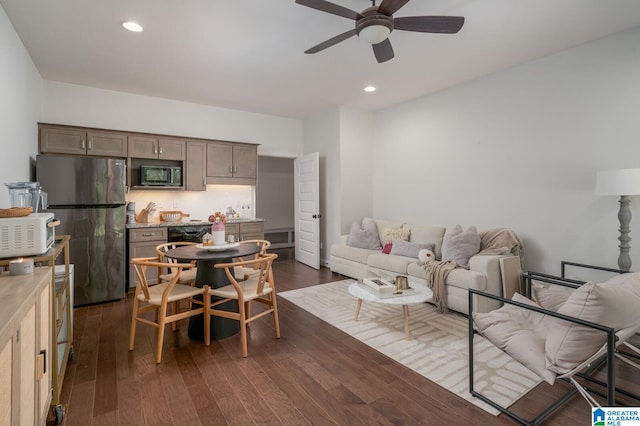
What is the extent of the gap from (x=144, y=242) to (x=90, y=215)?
2.49 feet

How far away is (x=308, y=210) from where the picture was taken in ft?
19.1

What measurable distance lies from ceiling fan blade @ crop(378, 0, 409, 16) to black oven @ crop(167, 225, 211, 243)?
3.75 meters

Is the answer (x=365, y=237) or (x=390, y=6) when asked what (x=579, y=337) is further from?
(x=365, y=237)

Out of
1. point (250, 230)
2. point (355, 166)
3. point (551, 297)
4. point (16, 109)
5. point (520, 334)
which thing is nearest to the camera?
point (520, 334)

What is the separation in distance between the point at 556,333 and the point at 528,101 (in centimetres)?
314

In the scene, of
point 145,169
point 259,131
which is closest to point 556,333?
point 145,169

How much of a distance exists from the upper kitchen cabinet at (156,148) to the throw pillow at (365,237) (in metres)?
2.93

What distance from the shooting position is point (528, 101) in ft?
12.4

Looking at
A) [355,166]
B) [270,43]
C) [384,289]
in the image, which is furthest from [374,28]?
[355,166]

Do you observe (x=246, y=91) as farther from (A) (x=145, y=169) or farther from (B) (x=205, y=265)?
(B) (x=205, y=265)

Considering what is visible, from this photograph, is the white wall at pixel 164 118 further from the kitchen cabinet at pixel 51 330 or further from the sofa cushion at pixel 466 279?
the sofa cushion at pixel 466 279

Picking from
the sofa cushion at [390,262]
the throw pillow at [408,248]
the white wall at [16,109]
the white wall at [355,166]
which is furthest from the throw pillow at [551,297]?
the white wall at [16,109]

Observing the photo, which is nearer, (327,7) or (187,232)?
(327,7)

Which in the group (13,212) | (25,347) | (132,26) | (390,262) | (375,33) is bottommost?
(390,262)
